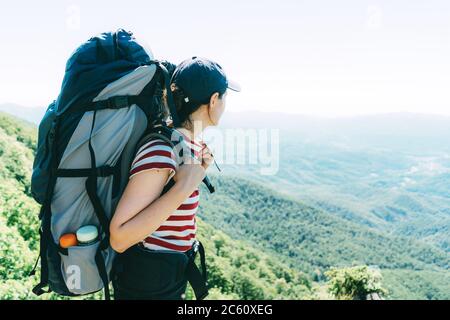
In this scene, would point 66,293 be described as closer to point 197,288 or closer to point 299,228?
point 197,288

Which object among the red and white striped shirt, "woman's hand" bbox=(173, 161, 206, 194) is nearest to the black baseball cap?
the red and white striped shirt

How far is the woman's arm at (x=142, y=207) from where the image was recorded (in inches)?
66.3

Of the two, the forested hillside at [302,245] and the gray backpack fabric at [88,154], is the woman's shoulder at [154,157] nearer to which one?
the gray backpack fabric at [88,154]

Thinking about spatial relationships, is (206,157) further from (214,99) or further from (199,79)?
(199,79)

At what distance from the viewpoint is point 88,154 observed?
1.79 metres

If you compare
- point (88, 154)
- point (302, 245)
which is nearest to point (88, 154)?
point (88, 154)

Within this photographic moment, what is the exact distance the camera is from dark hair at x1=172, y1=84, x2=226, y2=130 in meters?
1.97

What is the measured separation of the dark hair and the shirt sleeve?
275 mm

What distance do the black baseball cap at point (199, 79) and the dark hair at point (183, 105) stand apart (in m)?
0.02

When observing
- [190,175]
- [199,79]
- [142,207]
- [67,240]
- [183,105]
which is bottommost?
[67,240]

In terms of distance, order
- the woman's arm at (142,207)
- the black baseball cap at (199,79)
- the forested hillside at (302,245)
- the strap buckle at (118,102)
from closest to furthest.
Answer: the woman's arm at (142,207) < the strap buckle at (118,102) < the black baseball cap at (199,79) < the forested hillside at (302,245)

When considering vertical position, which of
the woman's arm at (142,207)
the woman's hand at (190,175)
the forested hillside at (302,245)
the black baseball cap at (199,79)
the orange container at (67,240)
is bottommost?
the forested hillside at (302,245)

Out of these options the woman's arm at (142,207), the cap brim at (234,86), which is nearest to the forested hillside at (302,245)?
the cap brim at (234,86)

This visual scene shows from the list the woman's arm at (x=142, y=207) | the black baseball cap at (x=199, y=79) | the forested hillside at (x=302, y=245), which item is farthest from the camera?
the forested hillside at (x=302, y=245)
